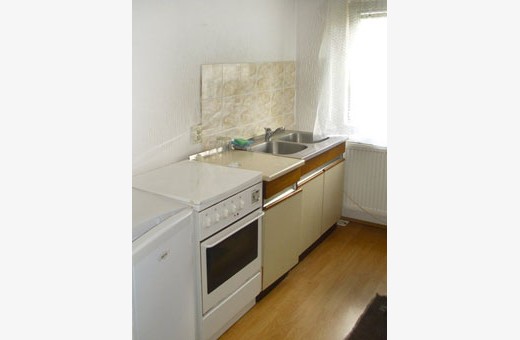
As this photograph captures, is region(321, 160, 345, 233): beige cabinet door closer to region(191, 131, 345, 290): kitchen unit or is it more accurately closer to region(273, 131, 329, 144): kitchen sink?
region(191, 131, 345, 290): kitchen unit

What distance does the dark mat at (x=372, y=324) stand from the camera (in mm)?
2098

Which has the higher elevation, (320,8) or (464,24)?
(320,8)

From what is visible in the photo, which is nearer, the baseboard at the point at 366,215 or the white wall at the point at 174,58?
the white wall at the point at 174,58

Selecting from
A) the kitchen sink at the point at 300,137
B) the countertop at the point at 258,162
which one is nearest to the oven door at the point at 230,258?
the countertop at the point at 258,162

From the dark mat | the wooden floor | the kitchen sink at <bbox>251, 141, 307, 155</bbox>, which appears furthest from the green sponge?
the dark mat

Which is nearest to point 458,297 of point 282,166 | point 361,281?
point 282,166

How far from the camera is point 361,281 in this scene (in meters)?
2.67

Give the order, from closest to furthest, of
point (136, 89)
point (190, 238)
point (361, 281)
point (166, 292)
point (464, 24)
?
point (464, 24) → point (166, 292) → point (190, 238) → point (136, 89) → point (361, 281)

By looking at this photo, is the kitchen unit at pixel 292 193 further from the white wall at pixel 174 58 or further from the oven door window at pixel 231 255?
the white wall at pixel 174 58

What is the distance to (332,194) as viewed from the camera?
3195 millimetres

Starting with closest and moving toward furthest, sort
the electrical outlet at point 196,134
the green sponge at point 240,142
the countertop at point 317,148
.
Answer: the electrical outlet at point 196,134, the countertop at point 317,148, the green sponge at point 240,142

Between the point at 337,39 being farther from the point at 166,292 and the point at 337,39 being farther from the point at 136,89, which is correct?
the point at 166,292

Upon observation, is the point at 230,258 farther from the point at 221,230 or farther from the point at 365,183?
the point at 365,183
